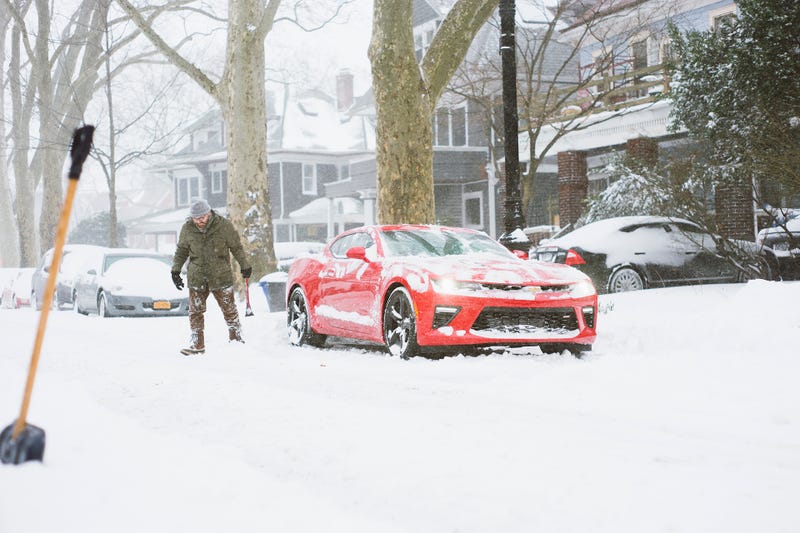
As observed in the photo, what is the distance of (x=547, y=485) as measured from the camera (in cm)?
461

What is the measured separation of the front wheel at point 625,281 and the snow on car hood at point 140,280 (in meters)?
7.88

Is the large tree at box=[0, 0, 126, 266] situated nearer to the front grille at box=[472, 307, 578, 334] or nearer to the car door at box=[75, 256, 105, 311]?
the car door at box=[75, 256, 105, 311]

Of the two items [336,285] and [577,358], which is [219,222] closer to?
[336,285]

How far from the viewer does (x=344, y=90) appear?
53.3 metres

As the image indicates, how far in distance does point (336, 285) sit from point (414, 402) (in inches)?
168

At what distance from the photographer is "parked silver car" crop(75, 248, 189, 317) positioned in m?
18.8

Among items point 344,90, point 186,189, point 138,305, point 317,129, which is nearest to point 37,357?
point 138,305

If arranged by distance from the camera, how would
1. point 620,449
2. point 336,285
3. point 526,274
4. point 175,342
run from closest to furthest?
point 620,449 → point 526,274 → point 336,285 → point 175,342

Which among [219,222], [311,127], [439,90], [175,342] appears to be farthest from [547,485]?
[311,127]

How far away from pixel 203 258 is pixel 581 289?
4.33 meters

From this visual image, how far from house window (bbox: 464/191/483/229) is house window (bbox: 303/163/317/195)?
12886 millimetres

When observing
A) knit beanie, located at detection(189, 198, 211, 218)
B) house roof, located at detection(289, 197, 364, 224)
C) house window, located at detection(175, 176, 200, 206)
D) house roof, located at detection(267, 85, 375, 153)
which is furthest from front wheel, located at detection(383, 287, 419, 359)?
house window, located at detection(175, 176, 200, 206)

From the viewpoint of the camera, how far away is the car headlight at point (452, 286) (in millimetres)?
Answer: 9406

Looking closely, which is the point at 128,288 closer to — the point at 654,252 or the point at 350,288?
the point at 350,288
